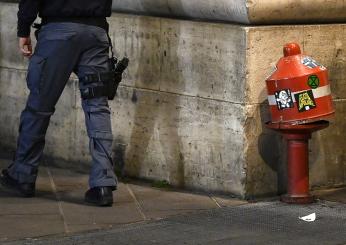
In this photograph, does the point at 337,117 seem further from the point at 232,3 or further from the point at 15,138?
the point at 15,138

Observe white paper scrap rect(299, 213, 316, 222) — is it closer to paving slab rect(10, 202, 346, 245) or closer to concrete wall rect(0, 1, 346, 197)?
paving slab rect(10, 202, 346, 245)

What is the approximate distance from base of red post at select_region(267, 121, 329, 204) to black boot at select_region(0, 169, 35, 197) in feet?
5.42

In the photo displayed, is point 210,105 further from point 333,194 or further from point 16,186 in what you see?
point 16,186

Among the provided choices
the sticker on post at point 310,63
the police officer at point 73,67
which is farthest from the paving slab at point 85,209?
the sticker on post at point 310,63

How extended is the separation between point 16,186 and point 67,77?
32.8 inches

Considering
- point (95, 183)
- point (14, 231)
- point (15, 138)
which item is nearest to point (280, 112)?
point (95, 183)

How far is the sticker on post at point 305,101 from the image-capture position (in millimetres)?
7105

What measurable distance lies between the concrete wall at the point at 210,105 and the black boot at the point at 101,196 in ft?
2.46

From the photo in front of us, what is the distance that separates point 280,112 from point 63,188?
5.68 feet

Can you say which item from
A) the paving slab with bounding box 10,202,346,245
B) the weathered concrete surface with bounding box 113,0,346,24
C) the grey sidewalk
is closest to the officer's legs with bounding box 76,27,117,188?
the grey sidewalk

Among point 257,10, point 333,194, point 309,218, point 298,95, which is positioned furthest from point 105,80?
point 333,194

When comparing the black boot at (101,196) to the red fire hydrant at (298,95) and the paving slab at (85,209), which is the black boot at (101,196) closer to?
the paving slab at (85,209)

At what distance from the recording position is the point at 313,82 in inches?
279

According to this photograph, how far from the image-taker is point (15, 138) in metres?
9.24
